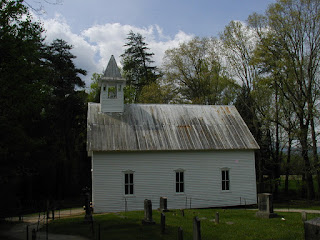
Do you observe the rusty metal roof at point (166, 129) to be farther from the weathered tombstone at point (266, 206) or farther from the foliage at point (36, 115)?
the weathered tombstone at point (266, 206)

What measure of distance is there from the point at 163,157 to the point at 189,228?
8087mm

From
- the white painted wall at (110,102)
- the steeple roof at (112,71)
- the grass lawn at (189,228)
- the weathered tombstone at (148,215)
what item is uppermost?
the steeple roof at (112,71)

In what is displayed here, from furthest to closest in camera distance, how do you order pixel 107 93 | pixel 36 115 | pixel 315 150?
1. pixel 36 115
2. pixel 315 150
3. pixel 107 93

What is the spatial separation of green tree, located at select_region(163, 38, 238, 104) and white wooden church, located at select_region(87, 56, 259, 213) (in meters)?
13.5

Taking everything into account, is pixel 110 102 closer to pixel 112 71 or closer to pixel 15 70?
pixel 112 71

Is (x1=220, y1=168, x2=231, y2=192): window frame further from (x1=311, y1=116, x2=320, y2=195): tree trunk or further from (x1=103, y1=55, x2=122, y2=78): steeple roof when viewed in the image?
(x1=103, y1=55, x2=122, y2=78): steeple roof

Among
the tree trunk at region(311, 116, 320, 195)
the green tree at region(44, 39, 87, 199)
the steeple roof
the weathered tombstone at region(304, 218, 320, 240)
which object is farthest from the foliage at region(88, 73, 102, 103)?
the weathered tombstone at region(304, 218, 320, 240)

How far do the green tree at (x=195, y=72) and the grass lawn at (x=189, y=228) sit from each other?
22521 millimetres

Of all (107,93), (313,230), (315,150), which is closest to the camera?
(313,230)

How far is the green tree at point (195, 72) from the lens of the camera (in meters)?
36.5

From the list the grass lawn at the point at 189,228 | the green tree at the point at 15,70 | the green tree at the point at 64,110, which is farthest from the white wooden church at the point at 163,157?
the green tree at the point at 64,110

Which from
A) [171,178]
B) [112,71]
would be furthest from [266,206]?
[112,71]

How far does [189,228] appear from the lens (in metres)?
12.6

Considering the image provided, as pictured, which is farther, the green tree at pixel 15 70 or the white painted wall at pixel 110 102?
the white painted wall at pixel 110 102
